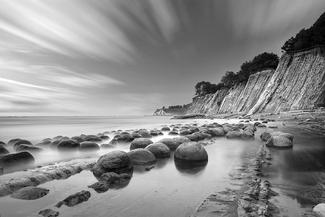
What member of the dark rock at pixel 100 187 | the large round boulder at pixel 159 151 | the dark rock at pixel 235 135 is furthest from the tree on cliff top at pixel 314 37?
the dark rock at pixel 100 187

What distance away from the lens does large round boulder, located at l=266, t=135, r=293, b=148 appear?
688cm

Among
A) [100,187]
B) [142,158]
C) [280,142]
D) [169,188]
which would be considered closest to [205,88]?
[280,142]

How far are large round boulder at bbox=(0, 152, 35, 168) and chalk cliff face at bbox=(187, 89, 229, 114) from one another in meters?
62.5

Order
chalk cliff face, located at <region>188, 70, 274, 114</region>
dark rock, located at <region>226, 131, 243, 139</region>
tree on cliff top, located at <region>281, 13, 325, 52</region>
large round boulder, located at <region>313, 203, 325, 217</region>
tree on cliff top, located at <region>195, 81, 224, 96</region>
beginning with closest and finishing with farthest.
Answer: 1. large round boulder, located at <region>313, 203, 325, 217</region>
2. dark rock, located at <region>226, 131, 243, 139</region>
3. tree on cliff top, located at <region>281, 13, 325, 52</region>
4. chalk cliff face, located at <region>188, 70, 274, 114</region>
5. tree on cliff top, located at <region>195, 81, 224, 96</region>

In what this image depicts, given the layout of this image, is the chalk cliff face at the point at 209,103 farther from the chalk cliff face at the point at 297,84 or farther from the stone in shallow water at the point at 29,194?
the stone in shallow water at the point at 29,194

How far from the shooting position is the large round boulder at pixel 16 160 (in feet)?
16.4

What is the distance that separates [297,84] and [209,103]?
41001 mm

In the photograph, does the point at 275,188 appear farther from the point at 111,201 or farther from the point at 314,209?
the point at 111,201

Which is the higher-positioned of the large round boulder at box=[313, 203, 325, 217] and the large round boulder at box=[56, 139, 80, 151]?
the large round boulder at box=[56, 139, 80, 151]

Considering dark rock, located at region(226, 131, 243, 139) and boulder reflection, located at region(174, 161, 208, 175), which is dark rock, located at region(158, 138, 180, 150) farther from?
dark rock, located at region(226, 131, 243, 139)

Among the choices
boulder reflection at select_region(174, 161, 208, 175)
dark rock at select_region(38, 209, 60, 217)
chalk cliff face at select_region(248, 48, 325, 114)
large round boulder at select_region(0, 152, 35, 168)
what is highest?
chalk cliff face at select_region(248, 48, 325, 114)

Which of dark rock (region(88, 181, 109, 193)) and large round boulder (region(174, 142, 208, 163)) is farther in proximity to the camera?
large round boulder (region(174, 142, 208, 163))

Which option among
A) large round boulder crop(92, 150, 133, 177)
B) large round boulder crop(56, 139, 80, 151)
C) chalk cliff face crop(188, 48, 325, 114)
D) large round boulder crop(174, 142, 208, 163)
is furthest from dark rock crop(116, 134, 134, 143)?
chalk cliff face crop(188, 48, 325, 114)

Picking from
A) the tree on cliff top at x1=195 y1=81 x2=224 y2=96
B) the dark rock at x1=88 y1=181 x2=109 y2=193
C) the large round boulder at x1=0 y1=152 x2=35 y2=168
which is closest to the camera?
the dark rock at x1=88 y1=181 x2=109 y2=193
